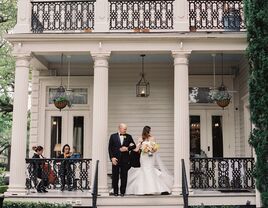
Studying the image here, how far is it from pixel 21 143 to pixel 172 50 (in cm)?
493

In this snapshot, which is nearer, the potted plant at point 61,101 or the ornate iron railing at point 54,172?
the ornate iron railing at point 54,172

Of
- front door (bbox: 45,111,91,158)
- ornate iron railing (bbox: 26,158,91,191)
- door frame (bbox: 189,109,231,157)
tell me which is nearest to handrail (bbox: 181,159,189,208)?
ornate iron railing (bbox: 26,158,91,191)

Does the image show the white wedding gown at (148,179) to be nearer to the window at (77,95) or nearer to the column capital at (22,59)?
the column capital at (22,59)

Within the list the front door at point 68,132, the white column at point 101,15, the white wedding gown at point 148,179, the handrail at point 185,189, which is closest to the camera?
the handrail at point 185,189

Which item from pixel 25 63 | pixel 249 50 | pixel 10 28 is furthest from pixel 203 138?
pixel 10 28

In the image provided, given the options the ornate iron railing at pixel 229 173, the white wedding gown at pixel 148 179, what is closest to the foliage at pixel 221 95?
the ornate iron railing at pixel 229 173

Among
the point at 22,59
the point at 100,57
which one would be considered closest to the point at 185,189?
the point at 100,57

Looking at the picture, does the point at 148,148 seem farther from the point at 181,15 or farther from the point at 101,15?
the point at 101,15

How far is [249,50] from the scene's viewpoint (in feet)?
38.7

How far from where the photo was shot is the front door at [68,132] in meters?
15.5

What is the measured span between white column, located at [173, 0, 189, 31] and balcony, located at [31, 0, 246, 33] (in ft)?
0.39

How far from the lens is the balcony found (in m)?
13.1

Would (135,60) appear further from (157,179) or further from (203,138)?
(157,179)

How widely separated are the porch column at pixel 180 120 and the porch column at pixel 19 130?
417 centimetres
